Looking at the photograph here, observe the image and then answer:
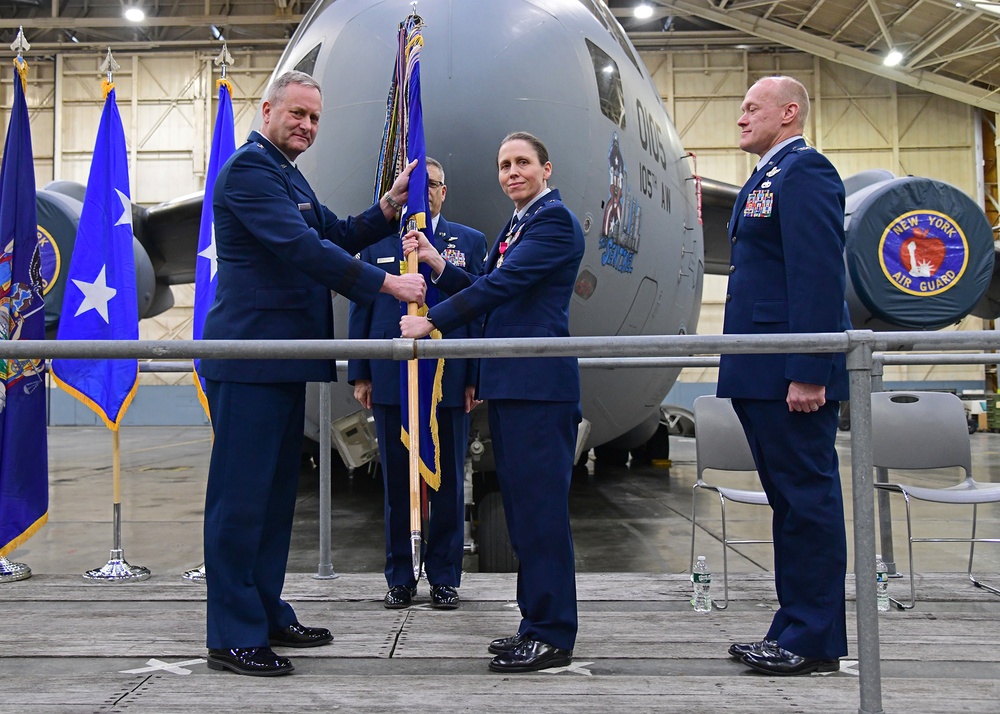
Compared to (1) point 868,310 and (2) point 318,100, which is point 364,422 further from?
(1) point 868,310

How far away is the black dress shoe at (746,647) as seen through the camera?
232 centimetres

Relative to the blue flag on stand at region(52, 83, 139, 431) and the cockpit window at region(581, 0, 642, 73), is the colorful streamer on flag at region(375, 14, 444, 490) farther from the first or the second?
the blue flag on stand at region(52, 83, 139, 431)

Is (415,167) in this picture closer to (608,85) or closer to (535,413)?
(535,413)

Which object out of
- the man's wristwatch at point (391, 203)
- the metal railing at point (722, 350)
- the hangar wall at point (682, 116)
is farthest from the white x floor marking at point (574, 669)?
the hangar wall at point (682, 116)

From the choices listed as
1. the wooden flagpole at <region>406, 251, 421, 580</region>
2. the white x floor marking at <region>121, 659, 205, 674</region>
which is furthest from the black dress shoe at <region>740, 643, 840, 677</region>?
the white x floor marking at <region>121, 659, 205, 674</region>

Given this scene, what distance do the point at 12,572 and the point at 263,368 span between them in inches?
88.6

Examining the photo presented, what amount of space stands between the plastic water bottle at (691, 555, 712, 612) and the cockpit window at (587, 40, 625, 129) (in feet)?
7.17

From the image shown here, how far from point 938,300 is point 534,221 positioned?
14.2 feet

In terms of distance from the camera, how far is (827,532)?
2.31m

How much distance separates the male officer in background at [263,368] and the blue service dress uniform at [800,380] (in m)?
1.06

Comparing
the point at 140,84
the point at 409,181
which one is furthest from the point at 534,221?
the point at 140,84

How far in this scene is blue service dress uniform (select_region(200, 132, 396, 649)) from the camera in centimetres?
235

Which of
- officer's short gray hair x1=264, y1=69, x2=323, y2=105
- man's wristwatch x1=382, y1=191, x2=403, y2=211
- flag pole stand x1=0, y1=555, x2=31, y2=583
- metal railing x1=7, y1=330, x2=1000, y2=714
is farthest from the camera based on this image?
flag pole stand x1=0, y1=555, x2=31, y2=583

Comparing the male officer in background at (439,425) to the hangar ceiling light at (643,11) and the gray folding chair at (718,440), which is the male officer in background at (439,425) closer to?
the gray folding chair at (718,440)
